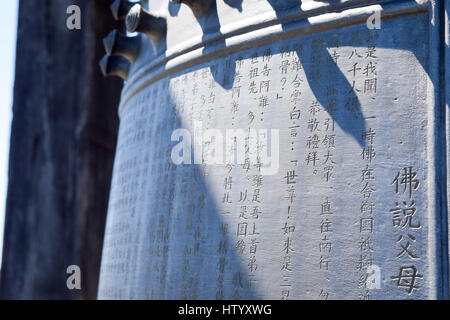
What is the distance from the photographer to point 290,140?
3295 mm

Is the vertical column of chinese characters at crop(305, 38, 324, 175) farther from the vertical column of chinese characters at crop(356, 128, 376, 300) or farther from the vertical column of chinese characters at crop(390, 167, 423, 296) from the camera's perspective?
the vertical column of chinese characters at crop(390, 167, 423, 296)

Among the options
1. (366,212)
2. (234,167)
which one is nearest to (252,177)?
(234,167)

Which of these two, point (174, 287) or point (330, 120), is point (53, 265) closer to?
point (174, 287)

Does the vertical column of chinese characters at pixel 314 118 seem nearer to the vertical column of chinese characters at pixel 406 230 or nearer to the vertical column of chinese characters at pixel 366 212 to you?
the vertical column of chinese characters at pixel 366 212

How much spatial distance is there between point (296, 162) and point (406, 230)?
0.70 m

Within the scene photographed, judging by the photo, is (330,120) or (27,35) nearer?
(330,120)

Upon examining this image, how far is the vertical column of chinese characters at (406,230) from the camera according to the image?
2744 mm

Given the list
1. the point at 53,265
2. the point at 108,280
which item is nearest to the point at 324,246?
the point at 108,280

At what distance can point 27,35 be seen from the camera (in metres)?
7.44

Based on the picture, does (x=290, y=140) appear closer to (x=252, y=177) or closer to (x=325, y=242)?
(x=252, y=177)

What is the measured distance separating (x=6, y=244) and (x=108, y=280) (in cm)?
287

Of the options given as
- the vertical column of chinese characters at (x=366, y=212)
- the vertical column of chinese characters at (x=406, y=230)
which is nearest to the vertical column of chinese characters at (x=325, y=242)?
the vertical column of chinese characters at (x=366, y=212)

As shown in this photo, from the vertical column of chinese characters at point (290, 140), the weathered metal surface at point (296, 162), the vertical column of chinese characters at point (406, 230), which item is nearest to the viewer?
the vertical column of chinese characters at point (406, 230)
